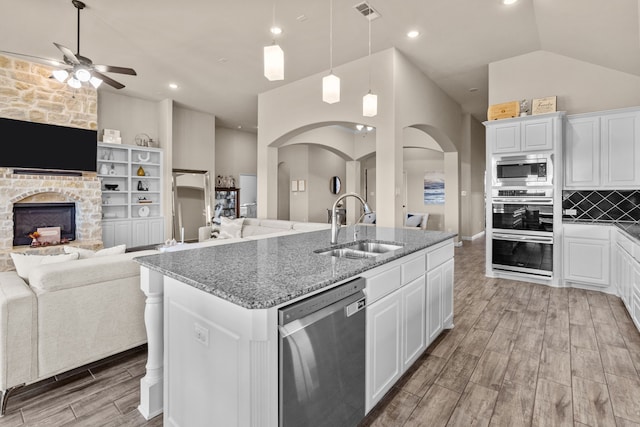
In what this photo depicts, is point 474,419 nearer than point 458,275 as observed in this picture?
Yes

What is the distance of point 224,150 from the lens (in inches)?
380

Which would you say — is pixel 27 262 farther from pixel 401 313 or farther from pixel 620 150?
pixel 620 150

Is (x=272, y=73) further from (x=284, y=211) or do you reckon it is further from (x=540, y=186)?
(x=284, y=211)

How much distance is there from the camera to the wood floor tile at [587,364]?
2.18 m

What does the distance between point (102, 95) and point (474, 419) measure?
27.3 feet

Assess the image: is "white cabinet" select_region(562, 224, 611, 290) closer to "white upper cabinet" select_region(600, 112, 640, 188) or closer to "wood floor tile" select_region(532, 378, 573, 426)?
"white upper cabinet" select_region(600, 112, 640, 188)

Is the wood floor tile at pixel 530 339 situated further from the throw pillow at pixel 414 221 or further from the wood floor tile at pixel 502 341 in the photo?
the throw pillow at pixel 414 221

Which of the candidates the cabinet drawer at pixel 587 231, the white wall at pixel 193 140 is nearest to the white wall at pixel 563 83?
the cabinet drawer at pixel 587 231

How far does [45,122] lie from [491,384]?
7.65m

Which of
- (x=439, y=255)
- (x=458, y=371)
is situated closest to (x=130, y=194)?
(x=439, y=255)

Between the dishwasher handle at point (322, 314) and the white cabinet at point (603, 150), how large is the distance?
427 centimetres

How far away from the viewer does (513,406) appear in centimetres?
189

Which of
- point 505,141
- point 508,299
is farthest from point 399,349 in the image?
point 505,141

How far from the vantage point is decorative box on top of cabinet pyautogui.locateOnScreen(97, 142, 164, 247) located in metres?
6.74
